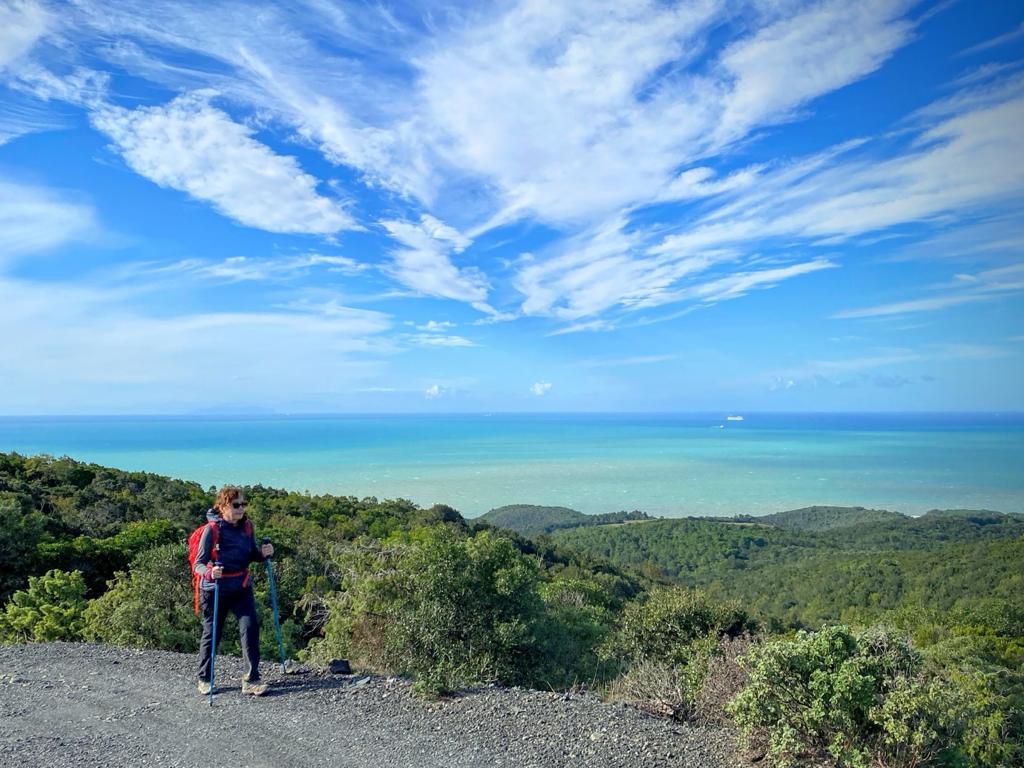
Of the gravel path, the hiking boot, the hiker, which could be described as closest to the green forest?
the gravel path

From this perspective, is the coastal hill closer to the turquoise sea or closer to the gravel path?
the turquoise sea

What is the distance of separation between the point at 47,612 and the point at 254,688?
7883 millimetres

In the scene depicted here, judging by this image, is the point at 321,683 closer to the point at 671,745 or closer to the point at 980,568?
the point at 671,745

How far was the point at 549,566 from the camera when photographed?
128 feet

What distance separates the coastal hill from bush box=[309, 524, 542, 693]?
59.5 metres

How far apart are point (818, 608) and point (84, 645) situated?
48551 millimetres

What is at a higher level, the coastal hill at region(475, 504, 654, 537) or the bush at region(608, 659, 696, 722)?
the bush at region(608, 659, 696, 722)

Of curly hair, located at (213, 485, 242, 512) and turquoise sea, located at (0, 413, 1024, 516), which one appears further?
turquoise sea, located at (0, 413, 1024, 516)

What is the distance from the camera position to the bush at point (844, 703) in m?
3.92

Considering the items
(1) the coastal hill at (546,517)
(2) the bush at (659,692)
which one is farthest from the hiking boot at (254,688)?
Result: (1) the coastal hill at (546,517)

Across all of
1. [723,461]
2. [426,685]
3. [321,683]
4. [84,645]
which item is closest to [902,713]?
[426,685]

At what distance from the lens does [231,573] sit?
5.63 metres

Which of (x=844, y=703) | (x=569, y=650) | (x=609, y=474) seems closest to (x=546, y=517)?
(x=609, y=474)

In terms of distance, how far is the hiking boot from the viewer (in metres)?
5.57
